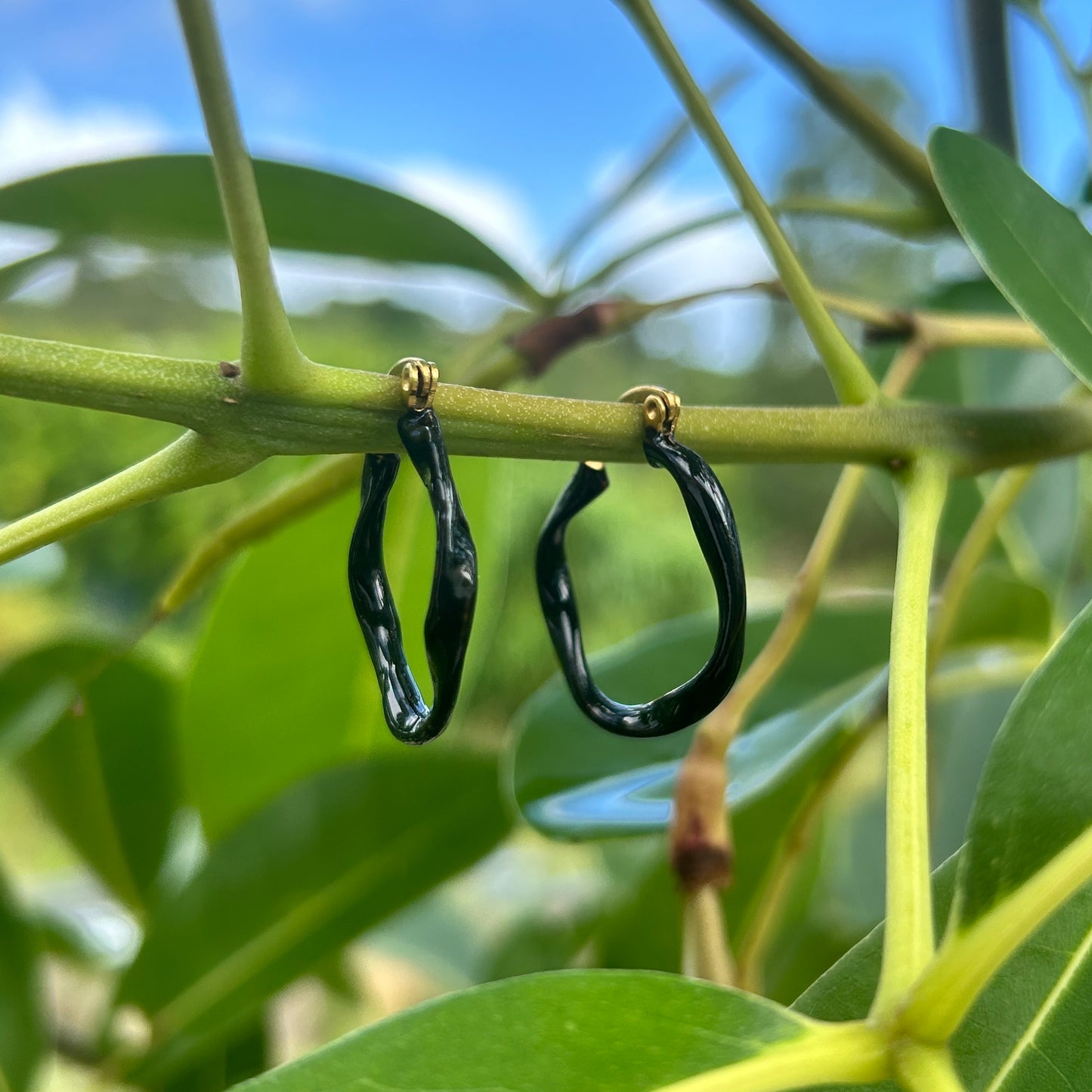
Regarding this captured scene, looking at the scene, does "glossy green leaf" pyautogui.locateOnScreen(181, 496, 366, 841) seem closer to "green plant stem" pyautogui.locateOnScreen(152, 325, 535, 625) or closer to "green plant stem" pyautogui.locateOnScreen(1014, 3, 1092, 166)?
"green plant stem" pyautogui.locateOnScreen(152, 325, 535, 625)

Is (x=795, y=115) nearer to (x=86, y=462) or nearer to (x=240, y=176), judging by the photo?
(x=86, y=462)

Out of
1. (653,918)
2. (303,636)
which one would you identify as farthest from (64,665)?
(653,918)

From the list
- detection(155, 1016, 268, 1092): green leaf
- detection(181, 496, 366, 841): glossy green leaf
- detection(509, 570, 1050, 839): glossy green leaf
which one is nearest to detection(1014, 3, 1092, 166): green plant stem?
detection(509, 570, 1050, 839): glossy green leaf

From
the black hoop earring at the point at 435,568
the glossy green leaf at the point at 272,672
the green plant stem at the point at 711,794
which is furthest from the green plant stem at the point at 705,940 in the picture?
the glossy green leaf at the point at 272,672

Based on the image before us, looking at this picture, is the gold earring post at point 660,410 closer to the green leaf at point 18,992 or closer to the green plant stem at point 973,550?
the green plant stem at point 973,550

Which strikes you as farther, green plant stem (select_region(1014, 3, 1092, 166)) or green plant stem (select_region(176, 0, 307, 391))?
green plant stem (select_region(1014, 3, 1092, 166))
